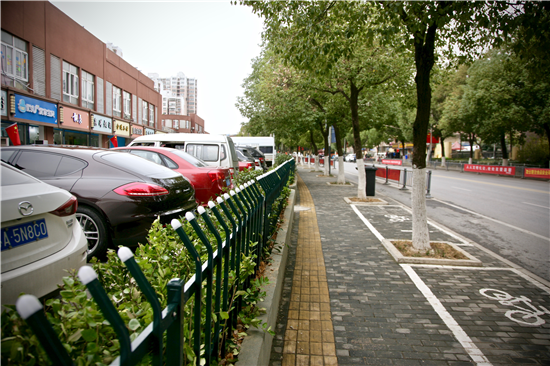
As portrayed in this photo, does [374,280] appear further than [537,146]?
No

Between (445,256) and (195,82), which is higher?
(195,82)

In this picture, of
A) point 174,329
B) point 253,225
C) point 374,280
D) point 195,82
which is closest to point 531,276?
point 374,280

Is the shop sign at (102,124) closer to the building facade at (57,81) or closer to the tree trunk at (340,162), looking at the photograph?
the building facade at (57,81)

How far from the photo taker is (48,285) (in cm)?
258

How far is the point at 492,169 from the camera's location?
31.3 metres

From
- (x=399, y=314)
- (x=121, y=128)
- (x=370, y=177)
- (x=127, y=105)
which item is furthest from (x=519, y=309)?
(x=127, y=105)

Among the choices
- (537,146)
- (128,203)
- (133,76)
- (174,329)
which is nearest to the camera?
(174,329)

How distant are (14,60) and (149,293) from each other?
20077mm

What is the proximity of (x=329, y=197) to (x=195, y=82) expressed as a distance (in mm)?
166324

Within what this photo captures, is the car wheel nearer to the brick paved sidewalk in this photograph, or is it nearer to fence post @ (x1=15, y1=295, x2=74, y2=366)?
the brick paved sidewalk

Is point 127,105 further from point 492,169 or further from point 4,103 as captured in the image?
point 492,169

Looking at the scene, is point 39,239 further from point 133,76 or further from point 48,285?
point 133,76

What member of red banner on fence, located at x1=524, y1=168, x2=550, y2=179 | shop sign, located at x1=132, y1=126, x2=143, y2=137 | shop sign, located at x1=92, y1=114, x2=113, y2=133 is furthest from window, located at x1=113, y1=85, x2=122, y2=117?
red banner on fence, located at x1=524, y1=168, x2=550, y2=179

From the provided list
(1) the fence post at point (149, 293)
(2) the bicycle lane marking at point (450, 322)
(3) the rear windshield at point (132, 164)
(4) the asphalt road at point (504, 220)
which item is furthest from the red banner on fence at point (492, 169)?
(1) the fence post at point (149, 293)
